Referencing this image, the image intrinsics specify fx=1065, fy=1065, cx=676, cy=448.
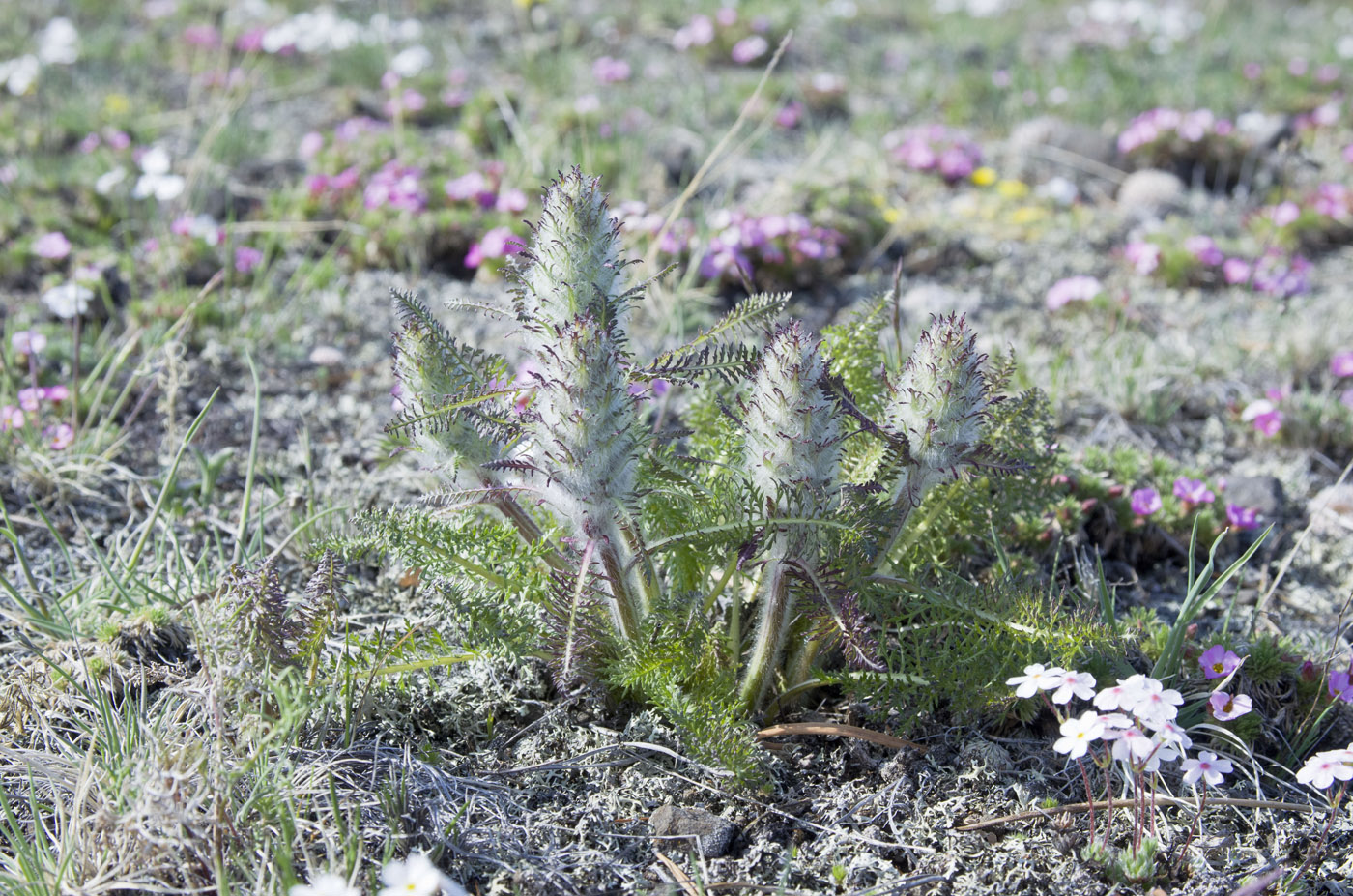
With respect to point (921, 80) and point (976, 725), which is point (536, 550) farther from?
point (921, 80)

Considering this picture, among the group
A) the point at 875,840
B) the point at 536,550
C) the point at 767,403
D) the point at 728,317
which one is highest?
the point at 728,317

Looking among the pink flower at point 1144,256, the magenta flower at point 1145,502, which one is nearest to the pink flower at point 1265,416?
the magenta flower at point 1145,502

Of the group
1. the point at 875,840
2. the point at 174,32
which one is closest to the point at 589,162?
the point at 875,840

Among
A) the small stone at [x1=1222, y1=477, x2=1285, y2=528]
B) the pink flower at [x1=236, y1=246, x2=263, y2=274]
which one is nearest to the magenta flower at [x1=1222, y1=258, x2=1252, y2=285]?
the small stone at [x1=1222, y1=477, x2=1285, y2=528]

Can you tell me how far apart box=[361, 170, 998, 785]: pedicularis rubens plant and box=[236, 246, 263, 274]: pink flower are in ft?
8.57

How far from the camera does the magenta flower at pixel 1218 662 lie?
2254 millimetres

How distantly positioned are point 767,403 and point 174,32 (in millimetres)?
7198

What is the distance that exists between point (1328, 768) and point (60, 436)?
3.31 meters

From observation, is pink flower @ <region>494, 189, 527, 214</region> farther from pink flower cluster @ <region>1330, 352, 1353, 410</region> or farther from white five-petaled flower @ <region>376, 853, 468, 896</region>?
white five-petaled flower @ <region>376, 853, 468, 896</region>

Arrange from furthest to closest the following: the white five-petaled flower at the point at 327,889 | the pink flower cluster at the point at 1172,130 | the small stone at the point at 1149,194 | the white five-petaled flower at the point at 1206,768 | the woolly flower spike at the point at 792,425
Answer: the pink flower cluster at the point at 1172,130
the small stone at the point at 1149,194
the white five-petaled flower at the point at 1206,768
the woolly flower spike at the point at 792,425
the white five-petaled flower at the point at 327,889

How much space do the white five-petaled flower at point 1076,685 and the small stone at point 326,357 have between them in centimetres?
280

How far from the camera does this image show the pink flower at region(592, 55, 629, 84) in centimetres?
647

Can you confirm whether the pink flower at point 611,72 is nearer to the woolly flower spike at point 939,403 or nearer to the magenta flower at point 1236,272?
the magenta flower at point 1236,272

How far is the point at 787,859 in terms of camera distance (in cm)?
183
